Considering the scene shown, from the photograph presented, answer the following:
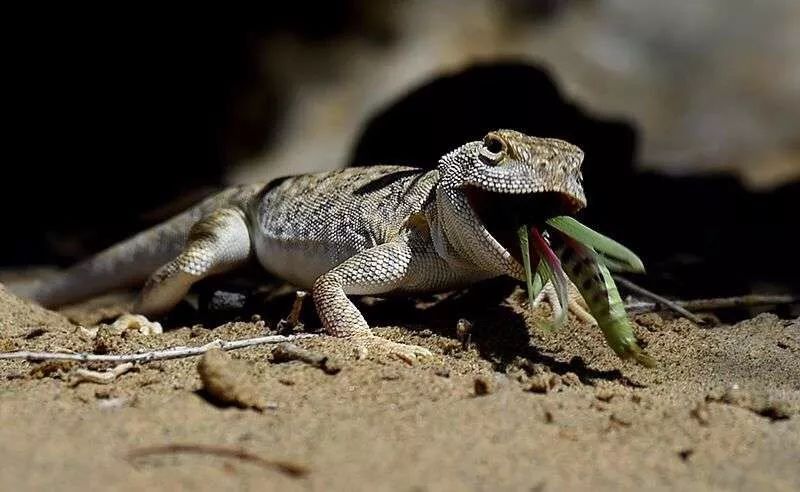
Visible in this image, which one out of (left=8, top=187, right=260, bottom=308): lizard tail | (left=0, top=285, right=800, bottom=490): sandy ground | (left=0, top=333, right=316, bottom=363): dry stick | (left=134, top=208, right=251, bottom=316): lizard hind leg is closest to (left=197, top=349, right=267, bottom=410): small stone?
(left=0, top=285, right=800, bottom=490): sandy ground

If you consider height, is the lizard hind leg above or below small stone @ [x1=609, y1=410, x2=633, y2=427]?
below

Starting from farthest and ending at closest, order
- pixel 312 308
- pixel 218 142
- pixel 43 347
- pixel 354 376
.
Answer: pixel 218 142, pixel 312 308, pixel 43 347, pixel 354 376

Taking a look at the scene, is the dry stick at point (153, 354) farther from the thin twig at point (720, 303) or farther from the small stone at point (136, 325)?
the thin twig at point (720, 303)

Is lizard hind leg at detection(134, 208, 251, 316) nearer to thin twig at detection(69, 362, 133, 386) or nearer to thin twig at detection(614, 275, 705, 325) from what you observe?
thin twig at detection(69, 362, 133, 386)

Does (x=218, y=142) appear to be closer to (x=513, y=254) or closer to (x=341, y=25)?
(x=341, y=25)

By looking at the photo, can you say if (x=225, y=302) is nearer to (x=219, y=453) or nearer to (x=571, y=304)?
(x=571, y=304)

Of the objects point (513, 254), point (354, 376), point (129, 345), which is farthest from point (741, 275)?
point (129, 345)

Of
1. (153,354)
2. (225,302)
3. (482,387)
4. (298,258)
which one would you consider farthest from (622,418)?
(225,302)
